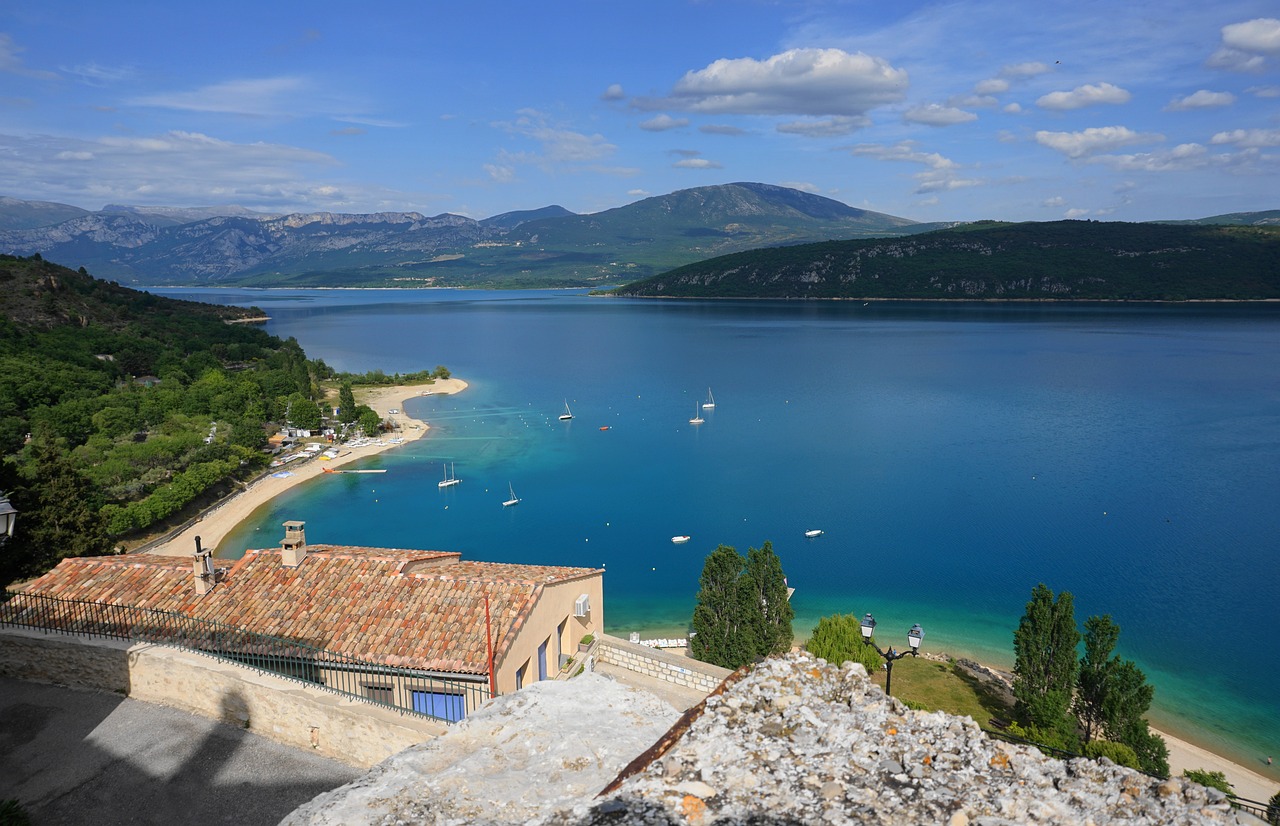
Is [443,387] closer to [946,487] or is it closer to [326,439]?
[326,439]

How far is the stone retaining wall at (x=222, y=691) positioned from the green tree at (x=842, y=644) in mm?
16043

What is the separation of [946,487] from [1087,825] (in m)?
52.1

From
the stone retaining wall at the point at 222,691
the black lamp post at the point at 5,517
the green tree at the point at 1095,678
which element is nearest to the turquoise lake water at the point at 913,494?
the green tree at the point at 1095,678

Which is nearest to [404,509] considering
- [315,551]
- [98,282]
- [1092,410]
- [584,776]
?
[315,551]

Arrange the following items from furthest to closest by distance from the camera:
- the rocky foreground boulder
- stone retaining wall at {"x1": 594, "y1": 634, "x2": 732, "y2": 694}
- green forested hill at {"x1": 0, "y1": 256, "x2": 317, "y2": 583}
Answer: green forested hill at {"x1": 0, "y1": 256, "x2": 317, "y2": 583} < stone retaining wall at {"x1": 594, "y1": 634, "x2": 732, "y2": 694} < the rocky foreground boulder

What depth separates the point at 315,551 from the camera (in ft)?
60.3

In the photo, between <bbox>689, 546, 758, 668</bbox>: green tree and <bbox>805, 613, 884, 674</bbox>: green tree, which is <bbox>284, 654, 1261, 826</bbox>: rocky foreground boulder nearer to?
<bbox>805, 613, 884, 674</bbox>: green tree

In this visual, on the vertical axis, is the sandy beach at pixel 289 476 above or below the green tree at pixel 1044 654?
below

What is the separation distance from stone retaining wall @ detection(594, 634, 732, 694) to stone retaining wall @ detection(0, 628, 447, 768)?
6543mm

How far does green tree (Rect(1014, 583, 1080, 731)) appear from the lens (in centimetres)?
2219

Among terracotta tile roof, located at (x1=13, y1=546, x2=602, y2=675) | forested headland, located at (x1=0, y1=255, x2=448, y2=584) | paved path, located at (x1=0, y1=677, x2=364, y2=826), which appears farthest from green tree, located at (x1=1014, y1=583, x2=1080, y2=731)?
forested headland, located at (x1=0, y1=255, x2=448, y2=584)

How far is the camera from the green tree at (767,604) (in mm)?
25266

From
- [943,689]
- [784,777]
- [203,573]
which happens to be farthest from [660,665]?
[943,689]

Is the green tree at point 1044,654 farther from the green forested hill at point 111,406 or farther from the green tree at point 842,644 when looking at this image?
the green forested hill at point 111,406
